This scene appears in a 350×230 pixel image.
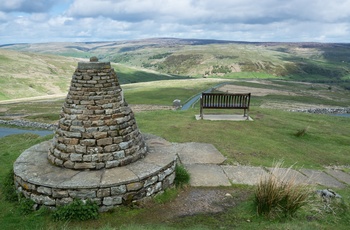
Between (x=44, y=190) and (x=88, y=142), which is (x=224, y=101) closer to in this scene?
(x=88, y=142)

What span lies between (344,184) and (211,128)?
7.28m

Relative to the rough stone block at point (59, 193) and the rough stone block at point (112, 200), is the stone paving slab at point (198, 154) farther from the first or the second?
the rough stone block at point (59, 193)

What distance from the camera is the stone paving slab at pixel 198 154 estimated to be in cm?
1022

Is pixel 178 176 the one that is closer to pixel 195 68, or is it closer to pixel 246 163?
pixel 246 163

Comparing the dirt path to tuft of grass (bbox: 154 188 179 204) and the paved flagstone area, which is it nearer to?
tuft of grass (bbox: 154 188 179 204)

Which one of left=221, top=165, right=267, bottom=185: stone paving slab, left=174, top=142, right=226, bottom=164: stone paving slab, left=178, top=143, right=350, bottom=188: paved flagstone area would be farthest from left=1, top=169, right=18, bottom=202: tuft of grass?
left=221, top=165, right=267, bottom=185: stone paving slab

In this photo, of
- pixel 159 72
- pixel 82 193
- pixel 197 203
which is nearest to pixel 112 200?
pixel 82 193

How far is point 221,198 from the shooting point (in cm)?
744

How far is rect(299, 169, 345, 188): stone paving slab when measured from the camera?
879cm

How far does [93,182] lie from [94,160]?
815mm

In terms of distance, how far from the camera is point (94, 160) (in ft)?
23.6

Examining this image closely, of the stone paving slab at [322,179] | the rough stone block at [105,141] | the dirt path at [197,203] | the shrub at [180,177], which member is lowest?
the stone paving slab at [322,179]

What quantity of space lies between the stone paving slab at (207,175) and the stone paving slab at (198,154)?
0.45 metres

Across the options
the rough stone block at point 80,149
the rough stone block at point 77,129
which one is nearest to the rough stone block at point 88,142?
the rough stone block at point 80,149
